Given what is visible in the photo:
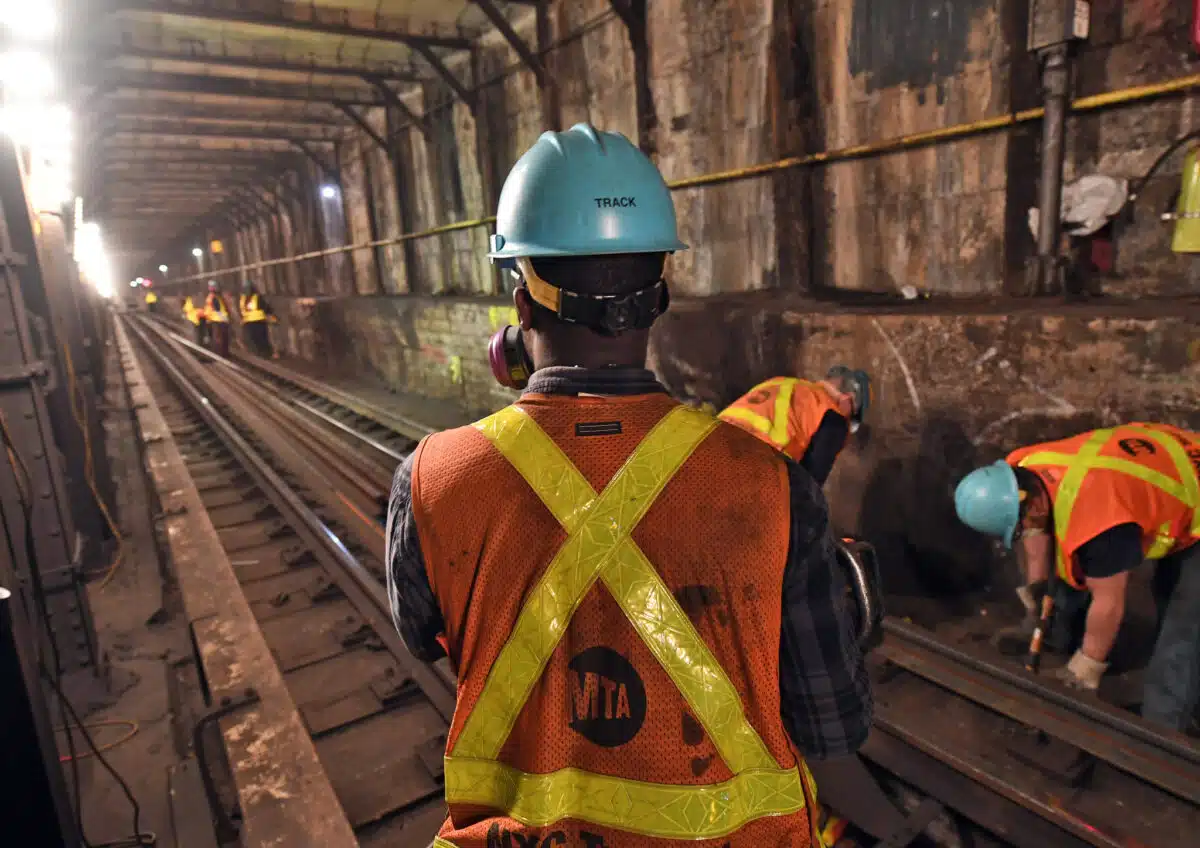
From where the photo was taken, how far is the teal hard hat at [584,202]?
51.8 inches

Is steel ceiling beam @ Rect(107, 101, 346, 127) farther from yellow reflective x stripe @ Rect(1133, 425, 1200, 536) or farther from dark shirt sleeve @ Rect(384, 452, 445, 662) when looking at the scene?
yellow reflective x stripe @ Rect(1133, 425, 1200, 536)

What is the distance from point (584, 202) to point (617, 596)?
0.71 meters

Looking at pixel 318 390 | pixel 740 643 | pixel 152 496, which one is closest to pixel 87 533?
pixel 152 496

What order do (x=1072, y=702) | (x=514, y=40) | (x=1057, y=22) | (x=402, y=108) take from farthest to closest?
(x=402, y=108)
(x=514, y=40)
(x=1057, y=22)
(x=1072, y=702)

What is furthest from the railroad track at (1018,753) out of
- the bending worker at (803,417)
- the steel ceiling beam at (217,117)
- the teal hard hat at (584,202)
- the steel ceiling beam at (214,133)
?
the steel ceiling beam at (214,133)

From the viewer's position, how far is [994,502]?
3.21 m

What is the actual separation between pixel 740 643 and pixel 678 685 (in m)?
0.12

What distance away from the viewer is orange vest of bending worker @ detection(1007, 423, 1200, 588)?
2.94 meters

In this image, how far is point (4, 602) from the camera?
1.85 metres

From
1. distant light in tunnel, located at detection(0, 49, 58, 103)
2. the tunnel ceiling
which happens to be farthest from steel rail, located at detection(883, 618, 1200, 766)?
the tunnel ceiling

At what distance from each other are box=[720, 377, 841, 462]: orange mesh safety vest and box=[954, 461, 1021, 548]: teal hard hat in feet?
3.16

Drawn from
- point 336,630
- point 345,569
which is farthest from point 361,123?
point 336,630

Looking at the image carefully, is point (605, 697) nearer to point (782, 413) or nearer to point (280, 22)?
point (782, 413)

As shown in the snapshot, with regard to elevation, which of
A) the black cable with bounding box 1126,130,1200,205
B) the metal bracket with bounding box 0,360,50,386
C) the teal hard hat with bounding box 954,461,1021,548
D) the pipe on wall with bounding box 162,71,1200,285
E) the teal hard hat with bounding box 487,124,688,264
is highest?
the pipe on wall with bounding box 162,71,1200,285
